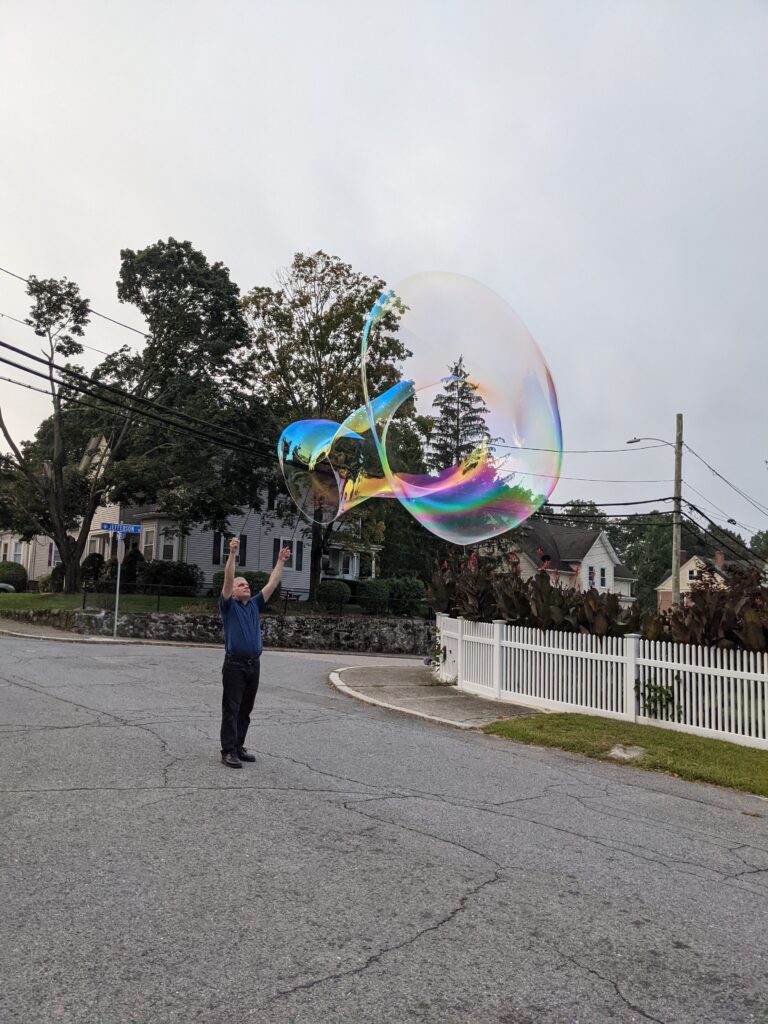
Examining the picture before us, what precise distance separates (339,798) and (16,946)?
10.1 feet

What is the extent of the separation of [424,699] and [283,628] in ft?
55.2

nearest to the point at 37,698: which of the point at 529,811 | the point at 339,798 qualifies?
the point at 339,798

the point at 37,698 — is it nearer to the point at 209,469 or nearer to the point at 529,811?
the point at 529,811

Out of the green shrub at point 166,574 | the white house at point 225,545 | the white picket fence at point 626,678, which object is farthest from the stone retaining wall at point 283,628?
the white picket fence at point 626,678

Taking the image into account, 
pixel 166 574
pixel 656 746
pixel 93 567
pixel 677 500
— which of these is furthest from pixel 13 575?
pixel 656 746

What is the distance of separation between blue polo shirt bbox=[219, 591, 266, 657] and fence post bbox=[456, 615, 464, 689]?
296 inches

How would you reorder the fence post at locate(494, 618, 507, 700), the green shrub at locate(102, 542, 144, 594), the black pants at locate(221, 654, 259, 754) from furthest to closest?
the green shrub at locate(102, 542, 144, 594) < the fence post at locate(494, 618, 507, 700) < the black pants at locate(221, 654, 259, 754)

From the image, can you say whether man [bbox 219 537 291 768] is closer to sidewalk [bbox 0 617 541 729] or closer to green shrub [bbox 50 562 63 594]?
sidewalk [bbox 0 617 541 729]

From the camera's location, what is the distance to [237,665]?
7371 millimetres

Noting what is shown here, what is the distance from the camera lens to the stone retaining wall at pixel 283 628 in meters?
25.5

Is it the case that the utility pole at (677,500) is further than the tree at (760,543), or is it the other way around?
the tree at (760,543)

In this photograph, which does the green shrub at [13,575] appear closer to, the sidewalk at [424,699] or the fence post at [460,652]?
the sidewalk at [424,699]

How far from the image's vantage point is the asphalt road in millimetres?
3197

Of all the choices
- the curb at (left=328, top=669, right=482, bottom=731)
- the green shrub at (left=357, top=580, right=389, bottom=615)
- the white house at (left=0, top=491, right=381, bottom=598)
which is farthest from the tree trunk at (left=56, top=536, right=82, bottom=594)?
the curb at (left=328, top=669, right=482, bottom=731)
